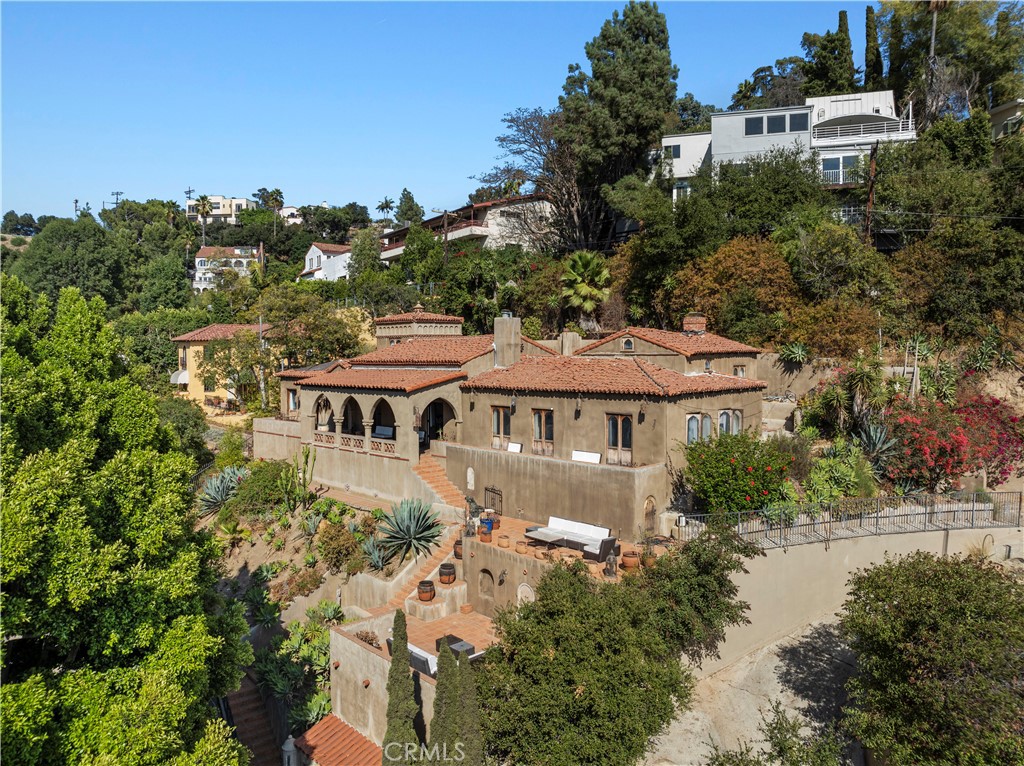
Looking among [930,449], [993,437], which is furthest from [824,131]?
Result: [930,449]

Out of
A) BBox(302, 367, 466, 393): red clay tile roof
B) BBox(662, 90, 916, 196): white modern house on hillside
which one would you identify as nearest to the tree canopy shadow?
BBox(302, 367, 466, 393): red clay tile roof

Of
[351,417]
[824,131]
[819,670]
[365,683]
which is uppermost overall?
[824,131]

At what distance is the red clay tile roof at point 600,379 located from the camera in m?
22.1

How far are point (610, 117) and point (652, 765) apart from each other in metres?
40.6

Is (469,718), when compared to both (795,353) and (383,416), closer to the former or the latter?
(383,416)

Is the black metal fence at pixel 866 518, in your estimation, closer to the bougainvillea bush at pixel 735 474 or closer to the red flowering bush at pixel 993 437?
the bougainvillea bush at pixel 735 474

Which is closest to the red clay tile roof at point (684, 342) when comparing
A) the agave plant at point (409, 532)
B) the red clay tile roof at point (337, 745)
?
the agave plant at point (409, 532)

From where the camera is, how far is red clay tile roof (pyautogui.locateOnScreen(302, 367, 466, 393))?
1027 inches

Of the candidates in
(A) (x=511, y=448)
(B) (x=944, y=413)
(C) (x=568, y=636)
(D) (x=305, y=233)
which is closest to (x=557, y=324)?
(A) (x=511, y=448)

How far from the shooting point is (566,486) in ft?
74.2

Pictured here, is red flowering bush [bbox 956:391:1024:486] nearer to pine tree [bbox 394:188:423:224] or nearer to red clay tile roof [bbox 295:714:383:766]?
red clay tile roof [bbox 295:714:383:766]

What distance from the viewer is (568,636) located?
14.9m

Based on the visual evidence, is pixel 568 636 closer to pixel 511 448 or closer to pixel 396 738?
pixel 396 738

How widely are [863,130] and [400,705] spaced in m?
45.4
